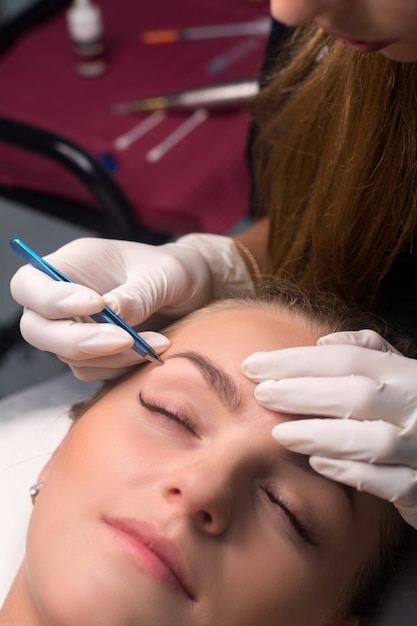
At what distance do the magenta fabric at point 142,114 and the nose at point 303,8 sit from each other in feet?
3.81

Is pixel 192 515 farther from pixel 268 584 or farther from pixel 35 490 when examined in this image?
pixel 35 490

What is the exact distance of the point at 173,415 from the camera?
998mm

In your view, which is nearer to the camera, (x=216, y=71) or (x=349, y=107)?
(x=349, y=107)

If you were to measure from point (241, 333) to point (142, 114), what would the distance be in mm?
1269

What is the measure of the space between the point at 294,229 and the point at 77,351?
0.48 m

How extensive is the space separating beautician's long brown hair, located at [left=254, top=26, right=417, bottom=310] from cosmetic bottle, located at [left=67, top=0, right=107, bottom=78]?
995mm

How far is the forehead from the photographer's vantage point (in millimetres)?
1053

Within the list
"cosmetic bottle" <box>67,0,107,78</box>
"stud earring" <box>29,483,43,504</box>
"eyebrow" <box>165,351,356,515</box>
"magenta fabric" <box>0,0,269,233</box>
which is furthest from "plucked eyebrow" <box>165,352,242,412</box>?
"cosmetic bottle" <box>67,0,107,78</box>

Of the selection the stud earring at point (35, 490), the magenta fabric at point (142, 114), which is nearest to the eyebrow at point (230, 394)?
the stud earring at point (35, 490)

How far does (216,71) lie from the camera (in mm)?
2285

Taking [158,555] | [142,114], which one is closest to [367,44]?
[158,555]

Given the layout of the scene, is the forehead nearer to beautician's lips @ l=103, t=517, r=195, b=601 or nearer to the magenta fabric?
beautician's lips @ l=103, t=517, r=195, b=601

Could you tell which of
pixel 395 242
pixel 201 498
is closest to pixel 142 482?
pixel 201 498

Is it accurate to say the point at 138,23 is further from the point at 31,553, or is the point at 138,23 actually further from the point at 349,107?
the point at 31,553
